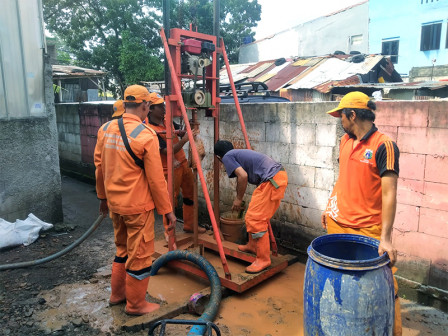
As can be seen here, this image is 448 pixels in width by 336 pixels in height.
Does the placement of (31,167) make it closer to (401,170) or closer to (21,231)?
(21,231)

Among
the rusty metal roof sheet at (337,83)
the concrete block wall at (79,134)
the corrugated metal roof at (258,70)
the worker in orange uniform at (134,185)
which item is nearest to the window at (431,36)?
the corrugated metal roof at (258,70)

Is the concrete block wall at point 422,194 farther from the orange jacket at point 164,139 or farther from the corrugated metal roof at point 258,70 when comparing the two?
the corrugated metal roof at point 258,70

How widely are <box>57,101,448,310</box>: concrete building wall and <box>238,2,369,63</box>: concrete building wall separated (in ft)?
54.5

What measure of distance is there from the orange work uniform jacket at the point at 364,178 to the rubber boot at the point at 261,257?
1104mm

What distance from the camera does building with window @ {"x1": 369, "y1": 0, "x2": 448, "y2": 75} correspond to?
49.6 feet

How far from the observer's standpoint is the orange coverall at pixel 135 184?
2871 mm

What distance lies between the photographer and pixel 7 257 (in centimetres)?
431

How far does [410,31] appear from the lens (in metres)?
16.1

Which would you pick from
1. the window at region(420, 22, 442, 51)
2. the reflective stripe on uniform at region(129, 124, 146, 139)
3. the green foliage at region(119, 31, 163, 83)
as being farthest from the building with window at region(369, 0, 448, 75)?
the reflective stripe on uniform at region(129, 124, 146, 139)

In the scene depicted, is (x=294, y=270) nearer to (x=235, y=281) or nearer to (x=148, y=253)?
(x=235, y=281)

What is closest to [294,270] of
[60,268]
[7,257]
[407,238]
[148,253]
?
[407,238]

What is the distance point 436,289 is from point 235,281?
1792mm

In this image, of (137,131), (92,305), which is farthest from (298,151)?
(92,305)

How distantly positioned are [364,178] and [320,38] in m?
19.7
